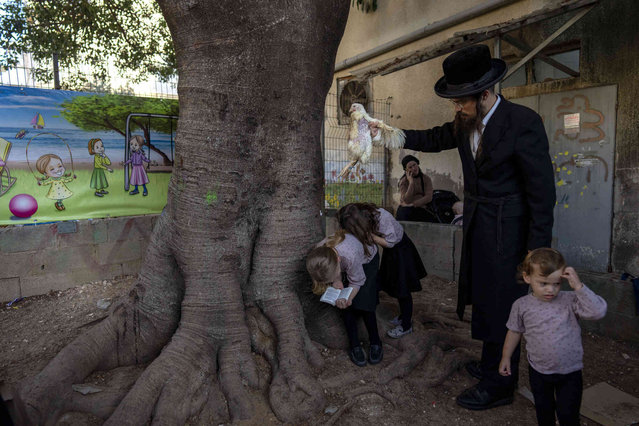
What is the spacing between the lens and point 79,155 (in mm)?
5766

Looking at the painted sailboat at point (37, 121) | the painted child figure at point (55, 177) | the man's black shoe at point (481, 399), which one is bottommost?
the man's black shoe at point (481, 399)

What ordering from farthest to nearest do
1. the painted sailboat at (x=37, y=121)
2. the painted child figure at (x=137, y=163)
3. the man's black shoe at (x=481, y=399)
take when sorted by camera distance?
the painted child figure at (x=137, y=163), the painted sailboat at (x=37, y=121), the man's black shoe at (x=481, y=399)

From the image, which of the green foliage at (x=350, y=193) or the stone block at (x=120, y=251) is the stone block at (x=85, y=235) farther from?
the green foliage at (x=350, y=193)

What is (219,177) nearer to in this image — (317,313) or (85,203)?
(317,313)

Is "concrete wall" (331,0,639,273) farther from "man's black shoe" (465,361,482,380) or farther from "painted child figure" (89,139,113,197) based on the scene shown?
"painted child figure" (89,139,113,197)

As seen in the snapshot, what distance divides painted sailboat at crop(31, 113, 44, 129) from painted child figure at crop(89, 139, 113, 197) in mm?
571

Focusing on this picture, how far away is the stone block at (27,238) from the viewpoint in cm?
516

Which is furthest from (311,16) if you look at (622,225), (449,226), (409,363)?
(622,225)

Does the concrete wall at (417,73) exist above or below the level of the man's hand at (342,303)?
above

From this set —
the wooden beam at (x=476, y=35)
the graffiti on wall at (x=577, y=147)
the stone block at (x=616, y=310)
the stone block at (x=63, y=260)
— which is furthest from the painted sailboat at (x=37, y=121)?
the graffiti on wall at (x=577, y=147)

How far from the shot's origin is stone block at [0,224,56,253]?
16.9ft

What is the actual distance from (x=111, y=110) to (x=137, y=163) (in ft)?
2.48

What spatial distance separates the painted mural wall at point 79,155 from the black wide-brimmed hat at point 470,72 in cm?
460

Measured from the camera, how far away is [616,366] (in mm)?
3848
